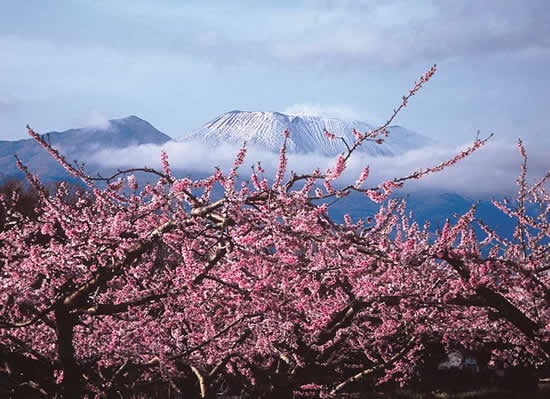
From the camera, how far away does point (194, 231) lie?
626 centimetres

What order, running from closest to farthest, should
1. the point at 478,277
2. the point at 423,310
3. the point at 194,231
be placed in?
1. the point at 478,277
2. the point at 194,231
3. the point at 423,310

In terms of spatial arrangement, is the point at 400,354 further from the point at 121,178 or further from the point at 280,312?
the point at 121,178

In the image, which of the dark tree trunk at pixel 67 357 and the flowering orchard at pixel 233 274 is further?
the dark tree trunk at pixel 67 357

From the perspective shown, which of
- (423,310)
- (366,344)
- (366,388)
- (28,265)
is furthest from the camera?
(366,388)

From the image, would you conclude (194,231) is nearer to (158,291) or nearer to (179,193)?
(179,193)

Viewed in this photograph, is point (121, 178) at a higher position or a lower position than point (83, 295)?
higher

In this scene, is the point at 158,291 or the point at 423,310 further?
the point at 423,310

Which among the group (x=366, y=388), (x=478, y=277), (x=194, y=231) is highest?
(x=194, y=231)

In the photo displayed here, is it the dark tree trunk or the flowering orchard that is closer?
the flowering orchard

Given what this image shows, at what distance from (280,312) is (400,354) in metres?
3.62

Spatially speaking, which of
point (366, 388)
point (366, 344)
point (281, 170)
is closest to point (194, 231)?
point (281, 170)

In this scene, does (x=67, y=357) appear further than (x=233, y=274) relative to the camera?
No

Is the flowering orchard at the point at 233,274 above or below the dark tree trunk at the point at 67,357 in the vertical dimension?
above

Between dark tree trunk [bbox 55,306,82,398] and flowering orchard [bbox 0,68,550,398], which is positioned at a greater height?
flowering orchard [bbox 0,68,550,398]
